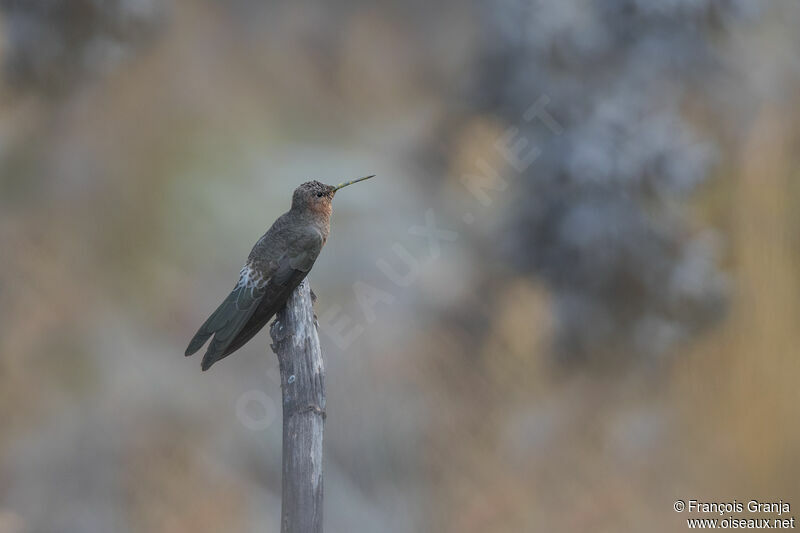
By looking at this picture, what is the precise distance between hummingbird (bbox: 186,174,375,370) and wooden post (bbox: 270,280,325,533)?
0.16 meters

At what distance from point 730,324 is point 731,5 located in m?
1.93

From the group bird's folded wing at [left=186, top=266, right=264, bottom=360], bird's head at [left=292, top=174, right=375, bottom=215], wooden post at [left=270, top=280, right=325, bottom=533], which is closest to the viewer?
wooden post at [left=270, top=280, right=325, bottom=533]

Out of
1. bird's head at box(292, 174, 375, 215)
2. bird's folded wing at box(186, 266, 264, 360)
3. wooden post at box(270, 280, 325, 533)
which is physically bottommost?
wooden post at box(270, 280, 325, 533)

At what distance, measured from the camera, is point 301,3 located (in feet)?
17.4

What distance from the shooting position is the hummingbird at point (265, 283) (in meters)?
3.08

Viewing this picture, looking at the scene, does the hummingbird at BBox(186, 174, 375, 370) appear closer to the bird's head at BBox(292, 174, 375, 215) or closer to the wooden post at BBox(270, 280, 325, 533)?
the bird's head at BBox(292, 174, 375, 215)

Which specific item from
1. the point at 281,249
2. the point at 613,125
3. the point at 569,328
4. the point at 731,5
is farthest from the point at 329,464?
the point at 731,5

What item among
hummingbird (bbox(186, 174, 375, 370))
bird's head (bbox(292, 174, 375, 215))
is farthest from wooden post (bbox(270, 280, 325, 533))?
bird's head (bbox(292, 174, 375, 215))

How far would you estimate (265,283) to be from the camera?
3.12m

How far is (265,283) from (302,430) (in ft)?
1.84

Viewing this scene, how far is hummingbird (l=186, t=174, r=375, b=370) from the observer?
121 inches

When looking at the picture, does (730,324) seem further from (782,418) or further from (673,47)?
(673,47)

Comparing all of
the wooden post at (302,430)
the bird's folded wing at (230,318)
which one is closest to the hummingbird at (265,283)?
the bird's folded wing at (230,318)

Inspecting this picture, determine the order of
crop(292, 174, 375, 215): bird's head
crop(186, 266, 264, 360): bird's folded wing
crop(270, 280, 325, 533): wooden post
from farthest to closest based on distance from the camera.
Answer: crop(292, 174, 375, 215): bird's head → crop(186, 266, 264, 360): bird's folded wing → crop(270, 280, 325, 533): wooden post
